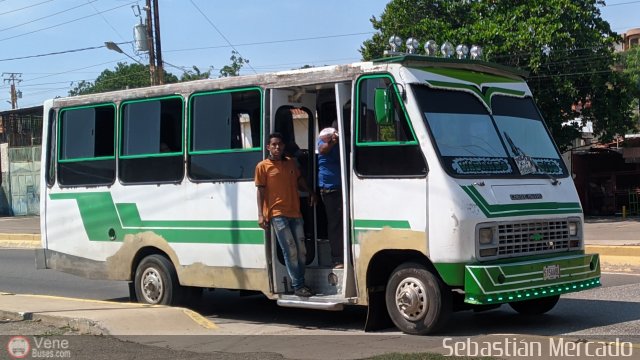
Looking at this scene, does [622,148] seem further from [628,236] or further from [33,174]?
[33,174]

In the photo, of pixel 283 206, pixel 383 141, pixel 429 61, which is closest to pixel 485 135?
pixel 429 61

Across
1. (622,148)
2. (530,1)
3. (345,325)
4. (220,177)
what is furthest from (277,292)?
(622,148)

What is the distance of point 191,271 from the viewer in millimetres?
10008

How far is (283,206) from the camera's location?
8.91 metres

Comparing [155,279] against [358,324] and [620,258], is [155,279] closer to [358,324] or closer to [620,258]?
[358,324]

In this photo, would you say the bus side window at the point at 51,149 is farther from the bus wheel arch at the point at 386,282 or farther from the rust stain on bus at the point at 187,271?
the bus wheel arch at the point at 386,282

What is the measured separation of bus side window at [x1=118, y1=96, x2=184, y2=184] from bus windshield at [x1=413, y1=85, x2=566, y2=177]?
349 cm

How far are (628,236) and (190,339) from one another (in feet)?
55.5

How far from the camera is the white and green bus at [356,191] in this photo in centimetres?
789

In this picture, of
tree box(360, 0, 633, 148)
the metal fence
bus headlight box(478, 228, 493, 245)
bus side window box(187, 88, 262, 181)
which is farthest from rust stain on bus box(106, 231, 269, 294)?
the metal fence

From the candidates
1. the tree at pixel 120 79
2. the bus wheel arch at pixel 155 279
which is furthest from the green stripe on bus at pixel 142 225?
the tree at pixel 120 79

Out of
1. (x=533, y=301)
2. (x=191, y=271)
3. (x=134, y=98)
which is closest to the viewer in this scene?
(x=533, y=301)

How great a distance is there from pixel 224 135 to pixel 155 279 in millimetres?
2204

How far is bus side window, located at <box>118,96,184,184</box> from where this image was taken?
33.4ft
